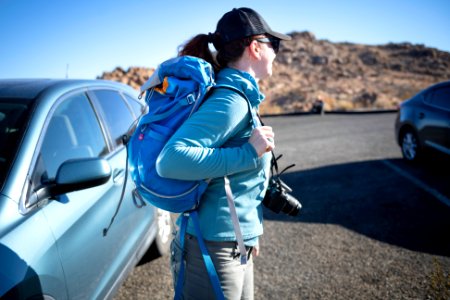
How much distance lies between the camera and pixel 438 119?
570cm

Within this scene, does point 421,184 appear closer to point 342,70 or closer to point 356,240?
point 356,240

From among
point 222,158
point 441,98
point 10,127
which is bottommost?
point 441,98

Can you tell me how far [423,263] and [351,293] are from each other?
3.01ft

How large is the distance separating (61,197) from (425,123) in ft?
20.3

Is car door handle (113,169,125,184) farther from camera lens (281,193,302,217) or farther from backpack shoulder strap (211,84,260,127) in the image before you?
backpack shoulder strap (211,84,260,127)

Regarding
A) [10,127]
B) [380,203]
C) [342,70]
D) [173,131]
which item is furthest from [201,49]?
[342,70]

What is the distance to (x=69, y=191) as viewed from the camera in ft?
5.84

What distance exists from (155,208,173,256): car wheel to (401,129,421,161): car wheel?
5.15 metres

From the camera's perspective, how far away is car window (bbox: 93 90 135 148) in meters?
2.83

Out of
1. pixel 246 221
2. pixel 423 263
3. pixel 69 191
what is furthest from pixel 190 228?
pixel 423 263

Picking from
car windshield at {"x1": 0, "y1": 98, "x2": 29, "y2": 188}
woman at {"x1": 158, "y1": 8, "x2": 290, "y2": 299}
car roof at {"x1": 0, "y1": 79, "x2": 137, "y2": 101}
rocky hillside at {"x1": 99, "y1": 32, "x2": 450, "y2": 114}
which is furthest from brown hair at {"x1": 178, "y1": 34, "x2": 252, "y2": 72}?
rocky hillside at {"x1": 99, "y1": 32, "x2": 450, "y2": 114}

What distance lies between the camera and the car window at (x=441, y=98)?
18.8 ft

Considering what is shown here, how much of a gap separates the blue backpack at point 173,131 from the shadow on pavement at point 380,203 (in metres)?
3.00

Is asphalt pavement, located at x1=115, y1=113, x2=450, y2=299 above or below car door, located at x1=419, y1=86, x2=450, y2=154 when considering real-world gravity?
below
